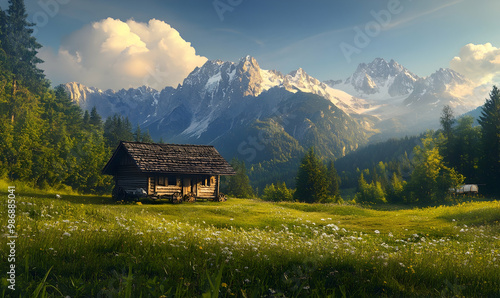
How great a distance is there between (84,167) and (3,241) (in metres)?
61.2

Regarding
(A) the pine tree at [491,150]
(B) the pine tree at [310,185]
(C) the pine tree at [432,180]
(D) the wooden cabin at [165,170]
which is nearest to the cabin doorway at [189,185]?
(D) the wooden cabin at [165,170]

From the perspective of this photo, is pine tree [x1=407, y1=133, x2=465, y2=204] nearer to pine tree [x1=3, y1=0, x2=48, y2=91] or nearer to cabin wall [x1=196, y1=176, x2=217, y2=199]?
cabin wall [x1=196, y1=176, x2=217, y2=199]

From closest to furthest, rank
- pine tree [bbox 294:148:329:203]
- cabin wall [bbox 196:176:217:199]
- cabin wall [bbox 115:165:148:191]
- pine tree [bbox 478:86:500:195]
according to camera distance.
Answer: cabin wall [bbox 115:165:148:191] < cabin wall [bbox 196:176:217:199] < pine tree [bbox 478:86:500:195] < pine tree [bbox 294:148:329:203]

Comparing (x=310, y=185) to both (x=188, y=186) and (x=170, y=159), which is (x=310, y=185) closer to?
(x=188, y=186)

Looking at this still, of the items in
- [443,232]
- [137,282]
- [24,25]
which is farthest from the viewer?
[24,25]

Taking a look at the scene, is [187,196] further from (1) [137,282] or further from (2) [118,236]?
(1) [137,282]

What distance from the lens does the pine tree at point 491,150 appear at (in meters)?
48.3

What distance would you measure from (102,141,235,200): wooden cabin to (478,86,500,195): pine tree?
40965 mm

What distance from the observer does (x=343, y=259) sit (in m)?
6.42

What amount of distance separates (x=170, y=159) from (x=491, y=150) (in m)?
49.7

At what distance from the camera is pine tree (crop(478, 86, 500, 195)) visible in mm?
48281

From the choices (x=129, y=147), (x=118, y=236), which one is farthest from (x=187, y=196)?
(x=118, y=236)

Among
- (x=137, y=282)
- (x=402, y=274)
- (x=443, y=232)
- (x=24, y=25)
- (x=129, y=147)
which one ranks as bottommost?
(x=443, y=232)

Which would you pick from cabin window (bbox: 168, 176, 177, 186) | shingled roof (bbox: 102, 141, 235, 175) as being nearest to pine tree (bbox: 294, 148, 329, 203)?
shingled roof (bbox: 102, 141, 235, 175)
